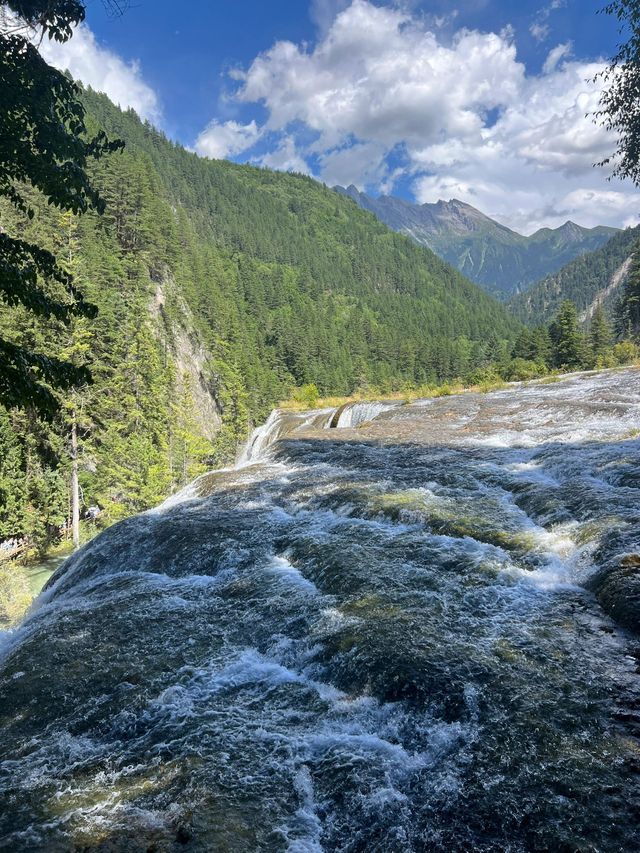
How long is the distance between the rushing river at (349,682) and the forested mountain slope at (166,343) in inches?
234

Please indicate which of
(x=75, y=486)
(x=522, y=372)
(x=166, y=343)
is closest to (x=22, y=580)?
(x=75, y=486)

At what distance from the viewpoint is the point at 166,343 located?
62.0 meters

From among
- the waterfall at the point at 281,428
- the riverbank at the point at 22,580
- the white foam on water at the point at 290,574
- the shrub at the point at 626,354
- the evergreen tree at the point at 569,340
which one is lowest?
the riverbank at the point at 22,580

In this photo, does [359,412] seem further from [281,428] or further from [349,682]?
[349,682]

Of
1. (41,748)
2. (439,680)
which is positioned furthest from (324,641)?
(41,748)

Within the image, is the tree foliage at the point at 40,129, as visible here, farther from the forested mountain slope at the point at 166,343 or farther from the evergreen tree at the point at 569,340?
the evergreen tree at the point at 569,340

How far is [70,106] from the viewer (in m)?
7.03

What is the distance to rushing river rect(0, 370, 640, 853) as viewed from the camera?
3580 millimetres

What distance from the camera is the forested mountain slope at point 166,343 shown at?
32875 mm

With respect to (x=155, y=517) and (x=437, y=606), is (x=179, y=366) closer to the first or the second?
(x=155, y=517)

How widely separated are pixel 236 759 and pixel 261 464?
12582 mm

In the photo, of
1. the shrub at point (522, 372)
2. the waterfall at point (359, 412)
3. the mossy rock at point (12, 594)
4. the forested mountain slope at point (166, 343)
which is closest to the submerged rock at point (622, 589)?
the forested mountain slope at point (166, 343)

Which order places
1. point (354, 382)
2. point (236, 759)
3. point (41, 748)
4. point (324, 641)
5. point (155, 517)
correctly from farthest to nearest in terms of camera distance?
point (354, 382), point (155, 517), point (324, 641), point (41, 748), point (236, 759)

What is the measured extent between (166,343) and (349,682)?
61.5 meters
